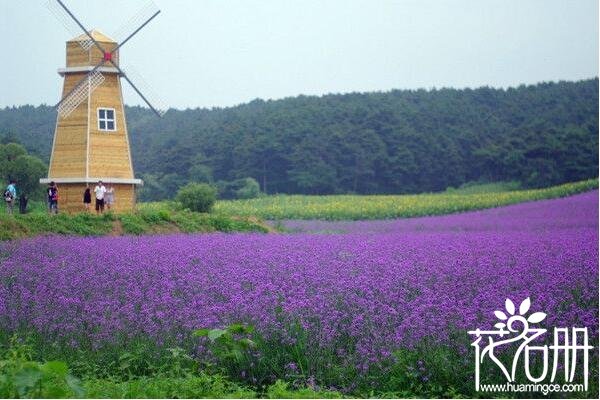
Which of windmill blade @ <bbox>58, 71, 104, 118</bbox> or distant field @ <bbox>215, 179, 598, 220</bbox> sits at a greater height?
windmill blade @ <bbox>58, 71, 104, 118</bbox>

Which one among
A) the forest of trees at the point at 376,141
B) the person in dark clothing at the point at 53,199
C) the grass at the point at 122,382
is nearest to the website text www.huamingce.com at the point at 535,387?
the grass at the point at 122,382

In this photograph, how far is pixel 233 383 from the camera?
6379mm

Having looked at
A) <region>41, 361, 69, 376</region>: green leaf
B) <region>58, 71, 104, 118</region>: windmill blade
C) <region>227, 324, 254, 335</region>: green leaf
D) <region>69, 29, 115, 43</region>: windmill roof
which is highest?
<region>69, 29, 115, 43</region>: windmill roof

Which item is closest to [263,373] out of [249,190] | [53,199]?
[53,199]

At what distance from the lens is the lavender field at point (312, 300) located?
650 cm

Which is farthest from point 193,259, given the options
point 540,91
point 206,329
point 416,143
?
point 540,91

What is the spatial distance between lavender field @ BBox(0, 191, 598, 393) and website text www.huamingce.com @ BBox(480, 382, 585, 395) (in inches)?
7.3

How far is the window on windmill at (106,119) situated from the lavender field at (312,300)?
1087 cm

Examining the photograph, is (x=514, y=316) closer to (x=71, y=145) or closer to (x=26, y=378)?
(x=26, y=378)

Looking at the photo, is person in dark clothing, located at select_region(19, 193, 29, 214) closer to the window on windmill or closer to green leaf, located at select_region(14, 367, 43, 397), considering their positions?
the window on windmill

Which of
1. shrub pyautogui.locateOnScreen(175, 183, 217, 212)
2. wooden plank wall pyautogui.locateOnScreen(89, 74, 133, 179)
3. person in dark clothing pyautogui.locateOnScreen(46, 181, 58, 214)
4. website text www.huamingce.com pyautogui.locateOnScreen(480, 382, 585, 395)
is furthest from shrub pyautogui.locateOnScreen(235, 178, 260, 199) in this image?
website text www.huamingce.com pyautogui.locateOnScreen(480, 382, 585, 395)

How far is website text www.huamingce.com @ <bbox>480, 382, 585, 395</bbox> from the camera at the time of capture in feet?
19.8

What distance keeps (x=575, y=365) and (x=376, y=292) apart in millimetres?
2031

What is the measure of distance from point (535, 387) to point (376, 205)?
24969 mm
